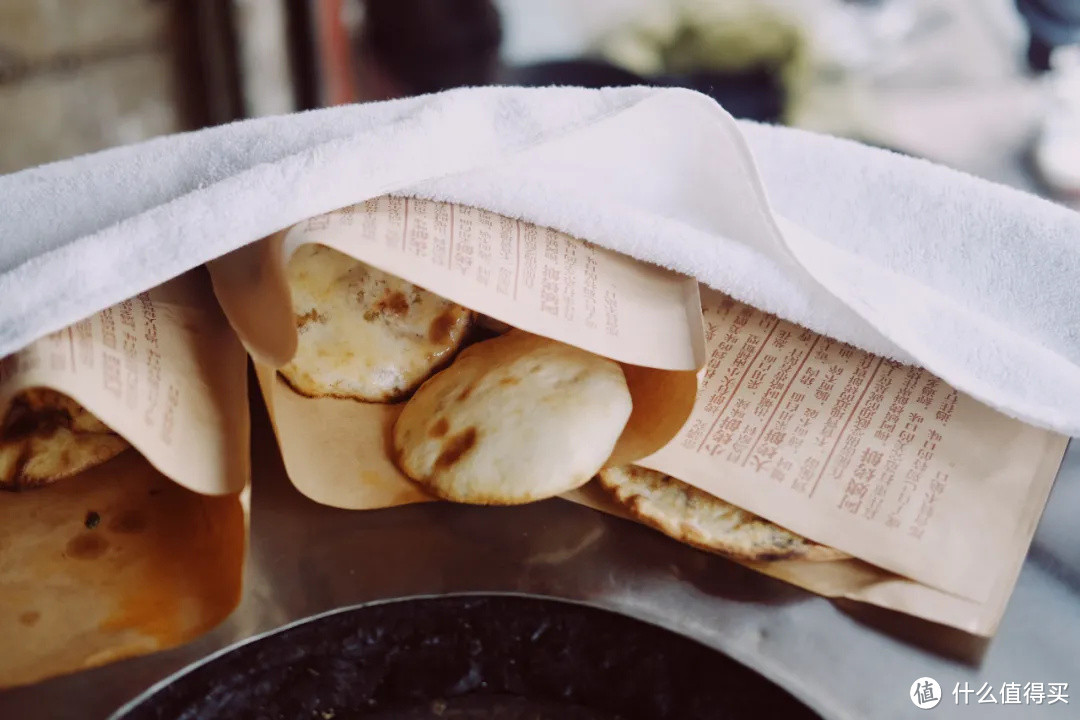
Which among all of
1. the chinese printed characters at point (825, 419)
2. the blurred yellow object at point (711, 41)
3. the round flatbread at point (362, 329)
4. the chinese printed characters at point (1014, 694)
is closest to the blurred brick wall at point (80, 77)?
the blurred yellow object at point (711, 41)

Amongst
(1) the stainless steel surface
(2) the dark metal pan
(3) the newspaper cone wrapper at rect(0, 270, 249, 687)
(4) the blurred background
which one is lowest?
(4) the blurred background

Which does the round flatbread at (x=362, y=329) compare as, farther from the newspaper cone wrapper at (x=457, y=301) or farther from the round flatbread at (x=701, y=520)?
the round flatbread at (x=701, y=520)

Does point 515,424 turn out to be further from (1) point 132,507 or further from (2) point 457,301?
(1) point 132,507

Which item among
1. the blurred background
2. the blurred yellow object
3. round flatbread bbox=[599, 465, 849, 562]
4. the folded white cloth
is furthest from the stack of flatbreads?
the blurred yellow object

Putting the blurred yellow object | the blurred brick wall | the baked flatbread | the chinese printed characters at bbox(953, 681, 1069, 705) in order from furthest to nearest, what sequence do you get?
the blurred yellow object
the blurred brick wall
the baked flatbread
the chinese printed characters at bbox(953, 681, 1069, 705)

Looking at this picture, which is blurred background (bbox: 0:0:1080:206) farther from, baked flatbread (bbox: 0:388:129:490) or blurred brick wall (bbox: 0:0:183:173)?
baked flatbread (bbox: 0:388:129:490)

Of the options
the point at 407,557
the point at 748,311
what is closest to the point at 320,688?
the point at 407,557

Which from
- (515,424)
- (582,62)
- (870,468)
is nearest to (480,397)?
(515,424)
